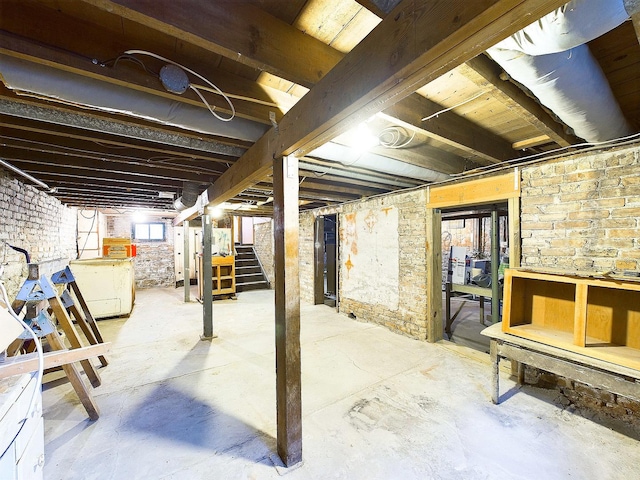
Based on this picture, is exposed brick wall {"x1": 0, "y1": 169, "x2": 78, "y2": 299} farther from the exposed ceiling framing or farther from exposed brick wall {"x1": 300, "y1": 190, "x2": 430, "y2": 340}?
exposed brick wall {"x1": 300, "y1": 190, "x2": 430, "y2": 340}

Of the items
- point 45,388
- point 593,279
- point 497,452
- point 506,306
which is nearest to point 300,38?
point 593,279

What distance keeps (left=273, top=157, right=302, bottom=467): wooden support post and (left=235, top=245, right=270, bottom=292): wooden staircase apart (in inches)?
232

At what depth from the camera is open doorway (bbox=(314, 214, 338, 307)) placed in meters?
5.63

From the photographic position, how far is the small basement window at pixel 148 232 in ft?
28.3

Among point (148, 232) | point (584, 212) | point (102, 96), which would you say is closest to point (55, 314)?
point (102, 96)

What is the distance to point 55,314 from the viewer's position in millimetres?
2363

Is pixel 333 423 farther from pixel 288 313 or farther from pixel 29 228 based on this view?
pixel 29 228

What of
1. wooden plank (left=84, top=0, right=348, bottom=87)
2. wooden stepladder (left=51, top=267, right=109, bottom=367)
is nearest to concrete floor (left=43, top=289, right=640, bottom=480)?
wooden stepladder (left=51, top=267, right=109, bottom=367)

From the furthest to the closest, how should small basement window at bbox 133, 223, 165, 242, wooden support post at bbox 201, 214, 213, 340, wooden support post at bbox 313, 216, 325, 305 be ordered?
small basement window at bbox 133, 223, 165, 242
wooden support post at bbox 313, 216, 325, 305
wooden support post at bbox 201, 214, 213, 340

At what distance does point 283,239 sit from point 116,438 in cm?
179

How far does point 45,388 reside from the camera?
2.50 m

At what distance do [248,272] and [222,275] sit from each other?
144 cm

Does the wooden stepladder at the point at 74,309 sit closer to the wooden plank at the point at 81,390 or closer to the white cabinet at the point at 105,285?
the wooden plank at the point at 81,390

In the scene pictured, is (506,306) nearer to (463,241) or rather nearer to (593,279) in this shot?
(593,279)
